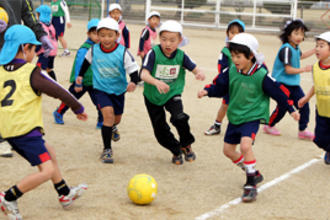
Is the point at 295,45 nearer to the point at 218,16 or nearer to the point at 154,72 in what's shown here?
the point at 154,72

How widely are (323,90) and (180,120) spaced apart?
1986 mm

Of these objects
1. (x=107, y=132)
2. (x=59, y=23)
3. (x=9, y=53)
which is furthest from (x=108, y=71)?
(x=59, y=23)

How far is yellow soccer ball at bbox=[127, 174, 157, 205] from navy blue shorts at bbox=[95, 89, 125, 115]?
A: 1714 mm

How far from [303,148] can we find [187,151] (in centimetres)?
215

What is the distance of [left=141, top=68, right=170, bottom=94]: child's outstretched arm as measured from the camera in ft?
19.4

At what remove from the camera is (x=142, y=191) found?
4.98m

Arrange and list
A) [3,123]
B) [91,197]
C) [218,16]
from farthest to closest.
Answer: [218,16]
[91,197]
[3,123]

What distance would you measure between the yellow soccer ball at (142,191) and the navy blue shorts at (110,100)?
1.71 metres

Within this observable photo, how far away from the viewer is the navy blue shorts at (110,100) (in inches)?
262

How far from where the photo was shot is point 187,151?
6676 millimetres

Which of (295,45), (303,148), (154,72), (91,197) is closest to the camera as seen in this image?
(91,197)

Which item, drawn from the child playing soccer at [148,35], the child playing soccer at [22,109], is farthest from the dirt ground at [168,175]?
the child playing soccer at [148,35]

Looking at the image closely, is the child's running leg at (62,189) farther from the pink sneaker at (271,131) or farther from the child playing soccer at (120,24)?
the child playing soccer at (120,24)

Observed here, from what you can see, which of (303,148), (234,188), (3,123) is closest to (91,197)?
(3,123)
